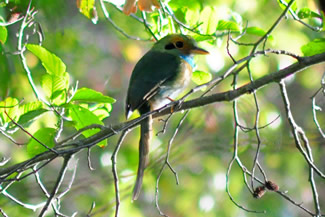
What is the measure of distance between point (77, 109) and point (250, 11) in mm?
4152

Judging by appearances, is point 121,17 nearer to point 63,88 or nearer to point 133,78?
point 133,78

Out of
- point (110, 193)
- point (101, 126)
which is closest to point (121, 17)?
point (110, 193)

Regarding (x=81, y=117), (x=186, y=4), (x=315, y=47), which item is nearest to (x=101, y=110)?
(x=81, y=117)

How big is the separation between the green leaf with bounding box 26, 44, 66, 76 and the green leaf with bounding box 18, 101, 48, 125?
0.16 meters

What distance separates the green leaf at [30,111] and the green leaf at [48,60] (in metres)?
0.16

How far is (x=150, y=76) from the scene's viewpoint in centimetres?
331

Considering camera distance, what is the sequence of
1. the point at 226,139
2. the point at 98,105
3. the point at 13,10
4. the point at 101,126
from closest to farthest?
the point at 101,126 → the point at 13,10 → the point at 98,105 → the point at 226,139

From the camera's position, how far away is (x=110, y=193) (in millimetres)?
5793

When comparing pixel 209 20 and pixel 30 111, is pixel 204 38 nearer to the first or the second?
pixel 209 20

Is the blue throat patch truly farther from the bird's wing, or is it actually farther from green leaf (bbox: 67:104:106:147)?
green leaf (bbox: 67:104:106:147)

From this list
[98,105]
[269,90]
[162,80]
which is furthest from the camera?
[269,90]

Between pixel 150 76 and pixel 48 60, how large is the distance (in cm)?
90

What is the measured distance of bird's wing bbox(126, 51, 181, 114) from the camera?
3158 mm

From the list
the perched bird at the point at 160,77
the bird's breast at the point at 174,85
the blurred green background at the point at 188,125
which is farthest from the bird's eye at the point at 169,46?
the blurred green background at the point at 188,125
